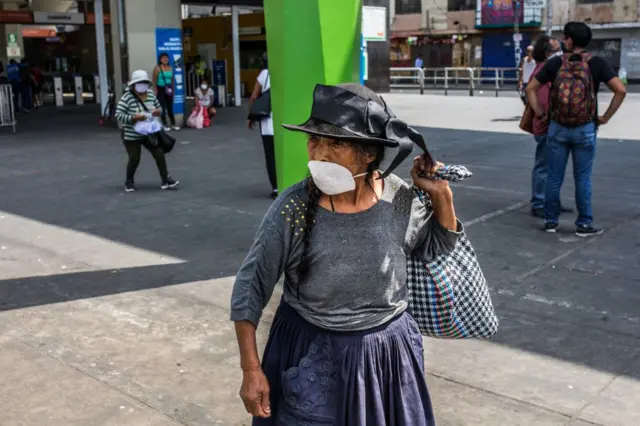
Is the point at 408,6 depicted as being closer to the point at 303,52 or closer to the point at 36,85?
the point at 36,85

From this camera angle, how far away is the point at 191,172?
11328 millimetres

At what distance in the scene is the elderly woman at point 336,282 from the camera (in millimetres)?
2318

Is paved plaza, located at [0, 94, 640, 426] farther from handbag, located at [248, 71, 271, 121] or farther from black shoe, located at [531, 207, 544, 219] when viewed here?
handbag, located at [248, 71, 271, 121]

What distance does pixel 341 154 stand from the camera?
2.33 m

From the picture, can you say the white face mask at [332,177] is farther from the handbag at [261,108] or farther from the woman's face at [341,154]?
the handbag at [261,108]

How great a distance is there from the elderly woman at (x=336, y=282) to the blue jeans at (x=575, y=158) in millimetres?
4680

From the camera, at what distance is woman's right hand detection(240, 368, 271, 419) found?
2350 mm

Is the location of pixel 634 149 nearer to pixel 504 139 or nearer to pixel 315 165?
pixel 504 139

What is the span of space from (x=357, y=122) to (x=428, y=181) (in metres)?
0.35

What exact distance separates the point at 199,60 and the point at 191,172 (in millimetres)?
16077

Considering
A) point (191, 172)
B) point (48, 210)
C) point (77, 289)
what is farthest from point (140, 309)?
point (191, 172)

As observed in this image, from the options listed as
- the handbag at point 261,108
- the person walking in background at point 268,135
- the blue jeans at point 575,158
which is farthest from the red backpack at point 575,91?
the person walking in background at point 268,135

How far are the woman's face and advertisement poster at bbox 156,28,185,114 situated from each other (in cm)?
1597

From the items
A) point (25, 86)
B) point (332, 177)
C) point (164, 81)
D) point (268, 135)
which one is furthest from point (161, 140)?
point (25, 86)
